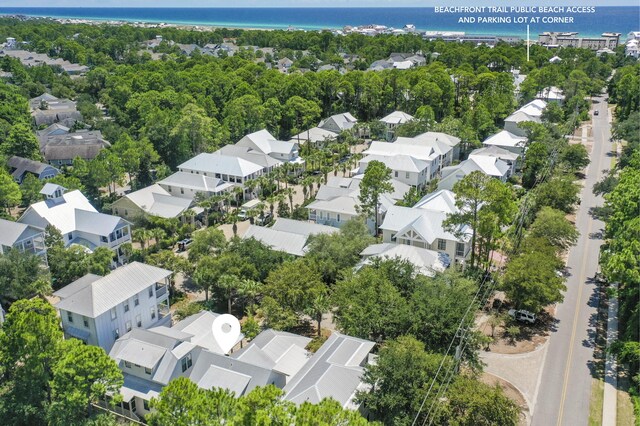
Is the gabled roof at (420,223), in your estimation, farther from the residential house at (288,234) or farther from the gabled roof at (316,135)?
the gabled roof at (316,135)

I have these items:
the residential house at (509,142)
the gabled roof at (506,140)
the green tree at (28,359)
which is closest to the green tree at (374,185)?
the green tree at (28,359)

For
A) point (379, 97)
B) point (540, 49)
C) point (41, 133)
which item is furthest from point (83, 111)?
point (540, 49)

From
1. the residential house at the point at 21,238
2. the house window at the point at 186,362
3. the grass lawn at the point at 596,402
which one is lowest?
the grass lawn at the point at 596,402

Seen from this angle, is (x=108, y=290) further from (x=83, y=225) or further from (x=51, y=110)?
(x=51, y=110)

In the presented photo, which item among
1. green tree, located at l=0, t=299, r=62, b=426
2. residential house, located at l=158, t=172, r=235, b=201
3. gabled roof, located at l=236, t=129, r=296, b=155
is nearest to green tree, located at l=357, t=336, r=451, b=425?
green tree, located at l=0, t=299, r=62, b=426

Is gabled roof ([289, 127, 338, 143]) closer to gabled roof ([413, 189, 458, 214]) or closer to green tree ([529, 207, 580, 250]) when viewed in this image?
gabled roof ([413, 189, 458, 214])

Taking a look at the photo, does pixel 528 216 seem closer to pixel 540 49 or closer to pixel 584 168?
pixel 584 168
